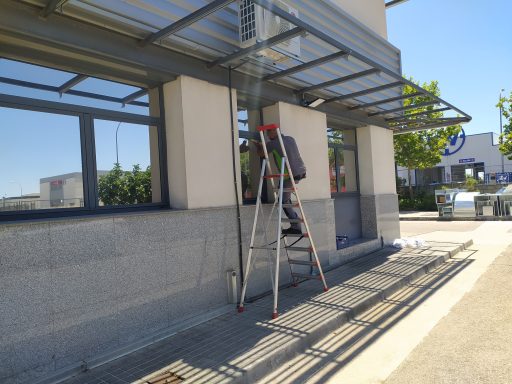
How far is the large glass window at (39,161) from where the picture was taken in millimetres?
3836

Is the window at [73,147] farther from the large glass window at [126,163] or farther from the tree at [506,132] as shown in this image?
the tree at [506,132]

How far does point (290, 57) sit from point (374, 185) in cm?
514

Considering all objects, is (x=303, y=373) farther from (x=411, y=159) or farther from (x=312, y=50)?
(x=411, y=159)

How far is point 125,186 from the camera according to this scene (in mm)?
4746

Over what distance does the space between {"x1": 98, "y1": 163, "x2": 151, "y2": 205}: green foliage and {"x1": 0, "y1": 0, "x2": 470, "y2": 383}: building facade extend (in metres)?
0.03

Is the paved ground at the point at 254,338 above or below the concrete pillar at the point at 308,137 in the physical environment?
below

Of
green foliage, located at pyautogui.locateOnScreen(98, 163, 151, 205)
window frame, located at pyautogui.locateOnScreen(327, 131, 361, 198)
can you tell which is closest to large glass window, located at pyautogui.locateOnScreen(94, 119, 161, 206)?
green foliage, located at pyautogui.locateOnScreen(98, 163, 151, 205)

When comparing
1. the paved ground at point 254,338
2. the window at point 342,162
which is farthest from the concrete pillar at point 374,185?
the paved ground at point 254,338

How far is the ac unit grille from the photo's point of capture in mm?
4992

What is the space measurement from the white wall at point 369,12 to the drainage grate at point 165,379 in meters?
7.39

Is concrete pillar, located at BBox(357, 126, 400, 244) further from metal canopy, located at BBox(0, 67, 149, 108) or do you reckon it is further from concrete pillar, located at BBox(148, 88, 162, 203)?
metal canopy, located at BBox(0, 67, 149, 108)


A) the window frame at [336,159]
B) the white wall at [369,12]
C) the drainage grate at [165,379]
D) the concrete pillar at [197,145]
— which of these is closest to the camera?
the drainage grate at [165,379]

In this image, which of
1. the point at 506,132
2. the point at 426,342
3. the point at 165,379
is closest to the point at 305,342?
the point at 426,342

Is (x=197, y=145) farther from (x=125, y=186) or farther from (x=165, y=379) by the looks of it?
(x=165, y=379)
